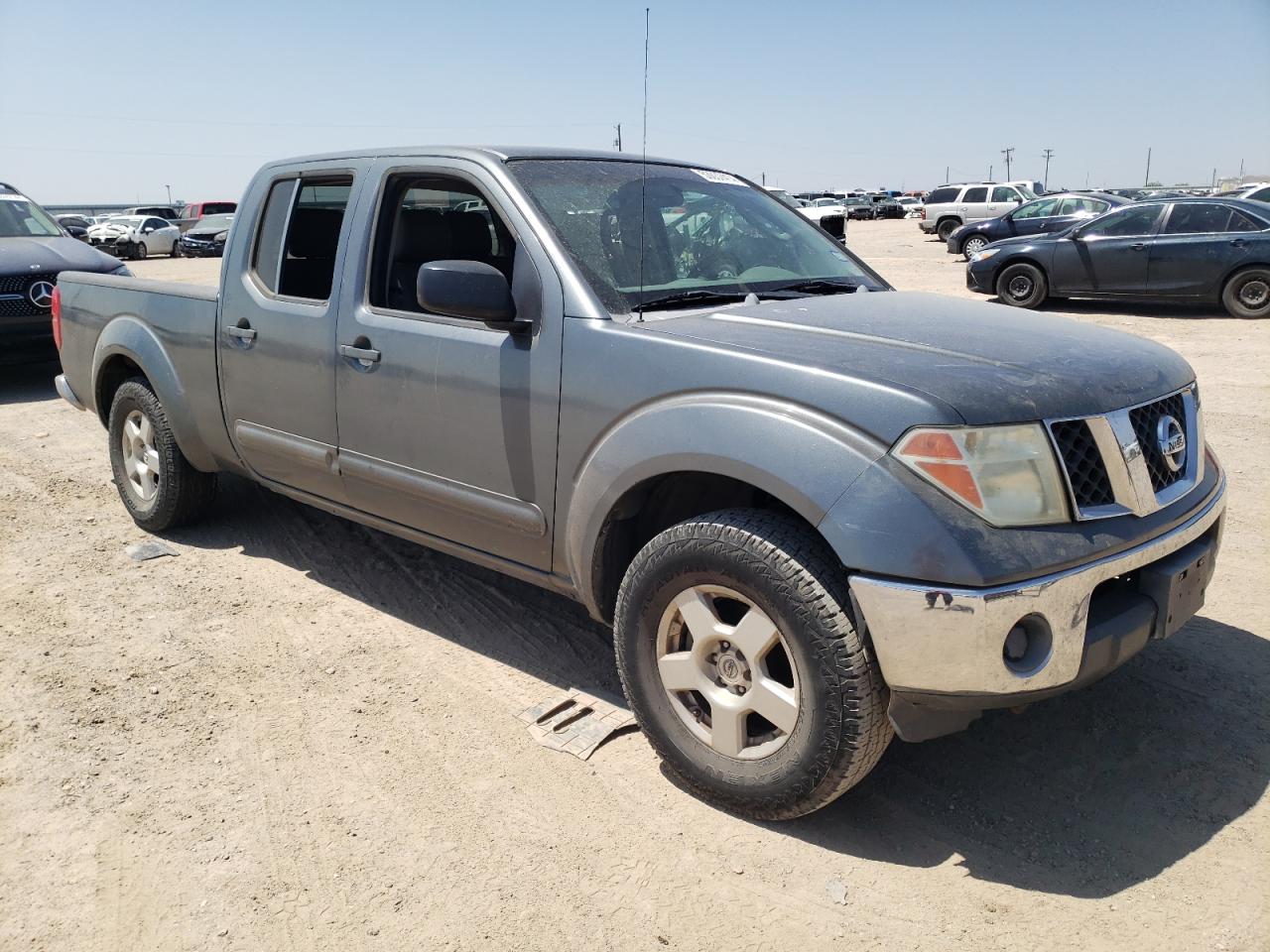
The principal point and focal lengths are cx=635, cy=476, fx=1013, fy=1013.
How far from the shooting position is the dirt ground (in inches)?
98.6

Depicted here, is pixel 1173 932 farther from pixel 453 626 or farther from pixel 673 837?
pixel 453 626

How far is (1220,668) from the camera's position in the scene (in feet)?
12.0

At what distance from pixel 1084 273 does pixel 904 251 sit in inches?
525

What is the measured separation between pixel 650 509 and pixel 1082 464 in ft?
4.21

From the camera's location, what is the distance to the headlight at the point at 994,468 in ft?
7.95

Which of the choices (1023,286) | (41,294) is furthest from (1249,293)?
(41,294)

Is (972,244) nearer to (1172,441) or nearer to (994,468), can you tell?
(1172,441)

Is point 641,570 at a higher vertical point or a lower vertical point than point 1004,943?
higher

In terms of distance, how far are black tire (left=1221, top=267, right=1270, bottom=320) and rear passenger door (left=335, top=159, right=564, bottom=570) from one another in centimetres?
1146

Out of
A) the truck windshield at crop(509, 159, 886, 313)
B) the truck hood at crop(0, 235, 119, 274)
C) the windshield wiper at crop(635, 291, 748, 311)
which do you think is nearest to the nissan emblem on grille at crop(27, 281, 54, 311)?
the truck hood at crop(0, 235, 119, 274)

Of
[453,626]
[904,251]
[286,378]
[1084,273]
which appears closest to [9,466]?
[286,378]

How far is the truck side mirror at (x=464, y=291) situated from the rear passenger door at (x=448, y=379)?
0.37 ft

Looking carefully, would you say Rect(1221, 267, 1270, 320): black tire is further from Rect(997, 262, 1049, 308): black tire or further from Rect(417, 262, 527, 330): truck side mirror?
Rect(417, 262, 527, 330): truck side mirror

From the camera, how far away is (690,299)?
3.38m
